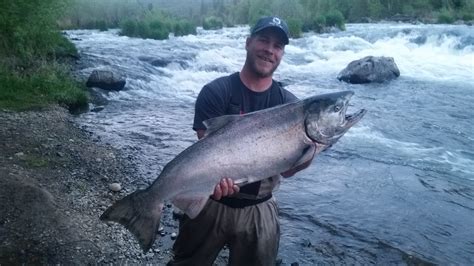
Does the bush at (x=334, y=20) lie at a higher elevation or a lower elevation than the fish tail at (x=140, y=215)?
higher

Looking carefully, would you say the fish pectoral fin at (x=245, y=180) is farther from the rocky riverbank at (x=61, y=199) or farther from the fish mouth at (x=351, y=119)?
the rocky riverbank at (x=61, y=199)

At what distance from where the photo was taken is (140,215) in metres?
3.49

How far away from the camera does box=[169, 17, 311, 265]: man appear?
3703 millimetres

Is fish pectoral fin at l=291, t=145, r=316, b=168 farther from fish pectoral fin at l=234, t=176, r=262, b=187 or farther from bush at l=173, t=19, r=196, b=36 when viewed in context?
bush at l=173, t=19, r=196, b=36

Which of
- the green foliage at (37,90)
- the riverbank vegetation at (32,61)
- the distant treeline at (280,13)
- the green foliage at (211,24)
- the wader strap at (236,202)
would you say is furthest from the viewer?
the green foliage at (211,24)

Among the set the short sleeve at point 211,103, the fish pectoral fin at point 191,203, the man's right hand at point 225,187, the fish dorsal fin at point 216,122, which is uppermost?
the short sleeve at point 211,103

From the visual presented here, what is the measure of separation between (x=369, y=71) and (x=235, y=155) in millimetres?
17027

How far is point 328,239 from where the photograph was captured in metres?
6.96

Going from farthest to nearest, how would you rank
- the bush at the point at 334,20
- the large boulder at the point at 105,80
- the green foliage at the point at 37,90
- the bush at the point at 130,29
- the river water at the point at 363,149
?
the bush at the point at 334,20 → the bush at the point at 130,29 → the large boulder at the point at 105,80 → the green foliage at the point at 37,90 → the river water at the point at 363,149

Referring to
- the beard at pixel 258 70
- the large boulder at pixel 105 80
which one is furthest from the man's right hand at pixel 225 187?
the large boulder at pixel 105 80

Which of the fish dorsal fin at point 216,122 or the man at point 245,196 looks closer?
the fish dorsal fin at point 216,122

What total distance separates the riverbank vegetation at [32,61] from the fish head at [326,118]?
10193mm

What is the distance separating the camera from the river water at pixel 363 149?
23.0ft

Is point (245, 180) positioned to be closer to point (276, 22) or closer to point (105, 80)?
point (276, 22)
